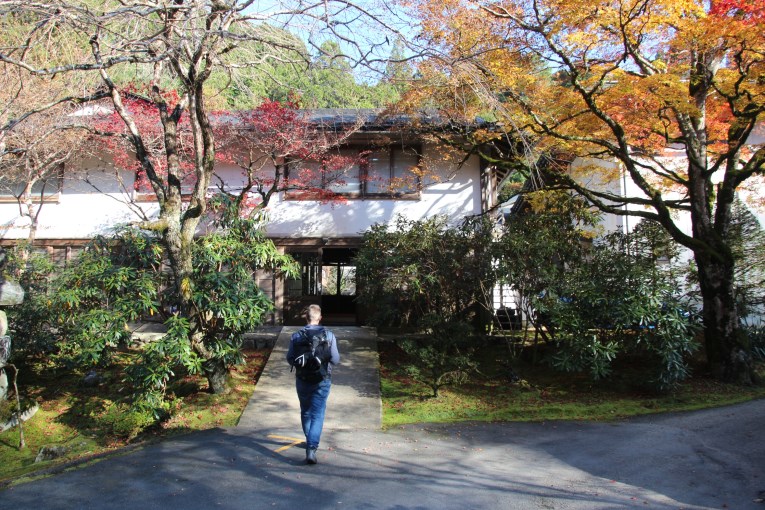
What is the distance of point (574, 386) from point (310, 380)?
5.61 metres

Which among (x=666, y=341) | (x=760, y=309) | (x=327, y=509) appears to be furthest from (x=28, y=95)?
(x=760, y=309)

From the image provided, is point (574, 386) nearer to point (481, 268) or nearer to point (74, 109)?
Answer: point (481, 268)

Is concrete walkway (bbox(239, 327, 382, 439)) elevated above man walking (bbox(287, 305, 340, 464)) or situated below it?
below

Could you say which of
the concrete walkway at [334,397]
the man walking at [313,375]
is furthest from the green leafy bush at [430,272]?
the man walking at [313,375]

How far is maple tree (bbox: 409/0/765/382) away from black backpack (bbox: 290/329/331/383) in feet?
13.8

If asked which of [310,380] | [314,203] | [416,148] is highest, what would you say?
[416,148]

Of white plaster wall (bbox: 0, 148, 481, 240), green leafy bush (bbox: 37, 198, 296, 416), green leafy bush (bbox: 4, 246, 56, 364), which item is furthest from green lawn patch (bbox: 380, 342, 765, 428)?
green leafy bush (bbox: 4, 246, 56, 364)

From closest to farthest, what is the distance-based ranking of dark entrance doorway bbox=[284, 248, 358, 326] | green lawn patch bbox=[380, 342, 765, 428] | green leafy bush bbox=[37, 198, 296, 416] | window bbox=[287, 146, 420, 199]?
green leafy bush bbox=[37, 198, 296, 416] < green lawn patch bbox=[380, 342, 765, 428] < window bbox=[287, 146, 420, 199] < dark entrance doorway bbox=[284, 248, 358, 326]

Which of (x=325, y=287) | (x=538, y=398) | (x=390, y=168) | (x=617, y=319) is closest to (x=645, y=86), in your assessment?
(x=617, y=319)

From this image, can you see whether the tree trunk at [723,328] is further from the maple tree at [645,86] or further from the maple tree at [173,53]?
the maple tree at [173,53]

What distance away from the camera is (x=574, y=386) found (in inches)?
359

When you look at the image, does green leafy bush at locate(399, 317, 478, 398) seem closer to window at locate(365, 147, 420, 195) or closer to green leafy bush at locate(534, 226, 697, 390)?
green leafy bush at locate(534, 226, 697, 390)

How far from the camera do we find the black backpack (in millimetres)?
5305

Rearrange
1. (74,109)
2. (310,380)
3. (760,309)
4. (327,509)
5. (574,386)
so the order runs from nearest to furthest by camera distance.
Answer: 1. (327,509)
2. (310,380)
3. (574,386)
4. (760,309)
5. (74,109)
